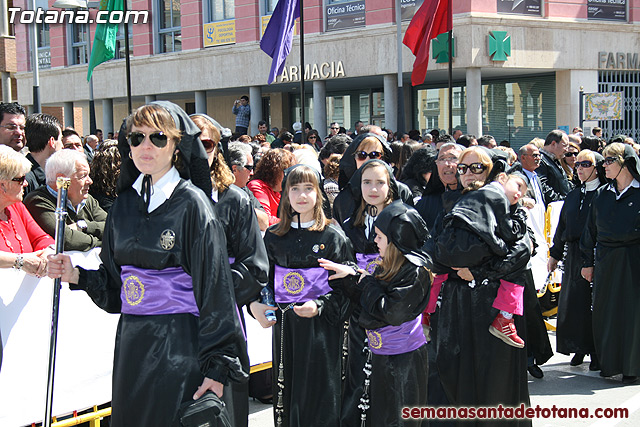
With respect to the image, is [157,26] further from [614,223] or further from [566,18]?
[614,223]

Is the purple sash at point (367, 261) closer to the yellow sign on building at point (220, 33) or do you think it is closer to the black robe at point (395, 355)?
the black robe at point (395, 355)

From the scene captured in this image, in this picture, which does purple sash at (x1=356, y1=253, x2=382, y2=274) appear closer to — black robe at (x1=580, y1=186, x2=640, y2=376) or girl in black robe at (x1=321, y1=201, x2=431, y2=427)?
girl in black robe at (x1=321, y1=201, x2=431, y2=427)

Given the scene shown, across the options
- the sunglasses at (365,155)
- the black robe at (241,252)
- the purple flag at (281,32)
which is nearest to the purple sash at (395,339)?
the black robe at (241,252)

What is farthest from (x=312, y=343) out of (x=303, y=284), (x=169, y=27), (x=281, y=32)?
(x=169, y=27)

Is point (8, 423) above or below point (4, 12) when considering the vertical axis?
below

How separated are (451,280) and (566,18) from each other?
19.7 metres

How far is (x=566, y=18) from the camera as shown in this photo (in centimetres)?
2267

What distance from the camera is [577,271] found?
757 cm

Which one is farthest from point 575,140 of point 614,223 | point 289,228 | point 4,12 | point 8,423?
point 4,12

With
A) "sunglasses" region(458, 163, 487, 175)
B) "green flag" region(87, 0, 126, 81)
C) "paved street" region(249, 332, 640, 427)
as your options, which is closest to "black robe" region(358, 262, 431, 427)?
"sunglasses" region(458, 163, 487, 175)

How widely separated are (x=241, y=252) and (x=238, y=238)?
9cm

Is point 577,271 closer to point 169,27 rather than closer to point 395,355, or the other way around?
point 395,355

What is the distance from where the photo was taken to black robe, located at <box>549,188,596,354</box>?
7.41 meters

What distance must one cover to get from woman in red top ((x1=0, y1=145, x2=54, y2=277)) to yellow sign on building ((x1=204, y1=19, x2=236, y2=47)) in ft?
76.5
